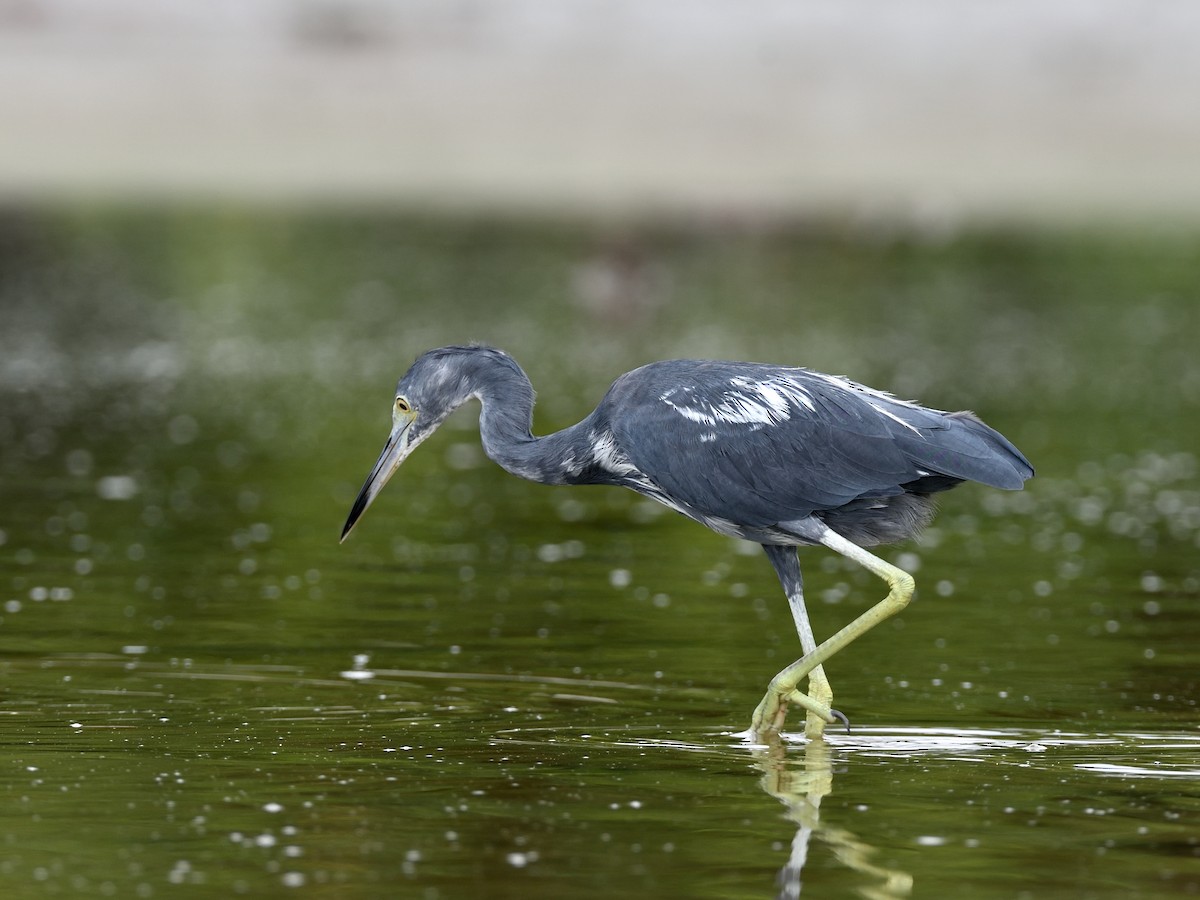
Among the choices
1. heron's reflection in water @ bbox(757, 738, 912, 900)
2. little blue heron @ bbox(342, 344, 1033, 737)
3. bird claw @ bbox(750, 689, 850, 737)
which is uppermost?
little blue heron @ bbox(342, 344, 1033, 737)

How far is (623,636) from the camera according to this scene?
14.5 meters

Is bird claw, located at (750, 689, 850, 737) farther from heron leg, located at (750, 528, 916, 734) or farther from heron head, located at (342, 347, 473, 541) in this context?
heron head, located at (342, 347, 473, 541)

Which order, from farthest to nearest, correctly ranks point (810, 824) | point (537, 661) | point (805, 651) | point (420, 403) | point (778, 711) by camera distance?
point (537, 661) → point (420, 403) → point (805, 651) → point (778, 711) → point (810, 824)

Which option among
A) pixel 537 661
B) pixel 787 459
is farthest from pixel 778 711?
pixel 537 661

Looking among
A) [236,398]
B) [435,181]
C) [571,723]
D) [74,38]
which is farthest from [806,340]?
[74,38]

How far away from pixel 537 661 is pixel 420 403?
6.93 ft

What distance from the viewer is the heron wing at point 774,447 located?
11547mm

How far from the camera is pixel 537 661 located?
13.6m

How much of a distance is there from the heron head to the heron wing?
0.97 meters

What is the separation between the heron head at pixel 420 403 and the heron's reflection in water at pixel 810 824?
8.36 ft

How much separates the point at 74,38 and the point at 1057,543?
71694 mm

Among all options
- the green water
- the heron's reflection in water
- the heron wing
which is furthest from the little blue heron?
the green water

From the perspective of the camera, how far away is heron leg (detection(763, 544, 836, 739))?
11.4 metres

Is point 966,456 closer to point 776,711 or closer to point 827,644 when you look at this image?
point 827,644
